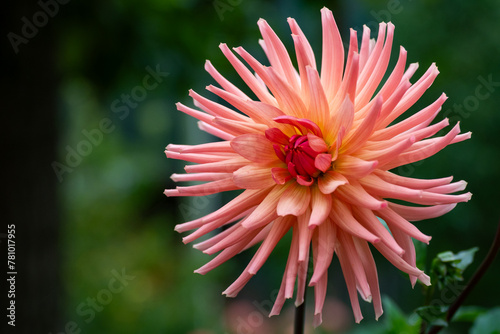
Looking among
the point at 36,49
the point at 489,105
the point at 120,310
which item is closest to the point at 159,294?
the point at 120,310

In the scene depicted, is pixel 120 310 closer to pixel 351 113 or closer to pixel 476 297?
pixel 476 297

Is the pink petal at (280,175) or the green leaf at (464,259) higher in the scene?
the pink petal at (280,175)

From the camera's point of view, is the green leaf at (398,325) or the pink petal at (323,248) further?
the green leaf at (398,325)

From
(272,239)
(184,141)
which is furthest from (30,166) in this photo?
(184,141)

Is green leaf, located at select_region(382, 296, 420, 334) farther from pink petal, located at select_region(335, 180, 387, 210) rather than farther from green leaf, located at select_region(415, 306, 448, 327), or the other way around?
pink petal, located at select_region(335, 180, 387, 210)

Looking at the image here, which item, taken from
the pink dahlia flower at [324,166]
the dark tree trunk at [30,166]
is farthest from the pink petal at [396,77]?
the dark tree trunk at [30,166]

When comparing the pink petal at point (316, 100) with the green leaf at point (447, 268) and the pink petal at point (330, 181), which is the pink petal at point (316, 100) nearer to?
the pink petal at point (330, 181)
